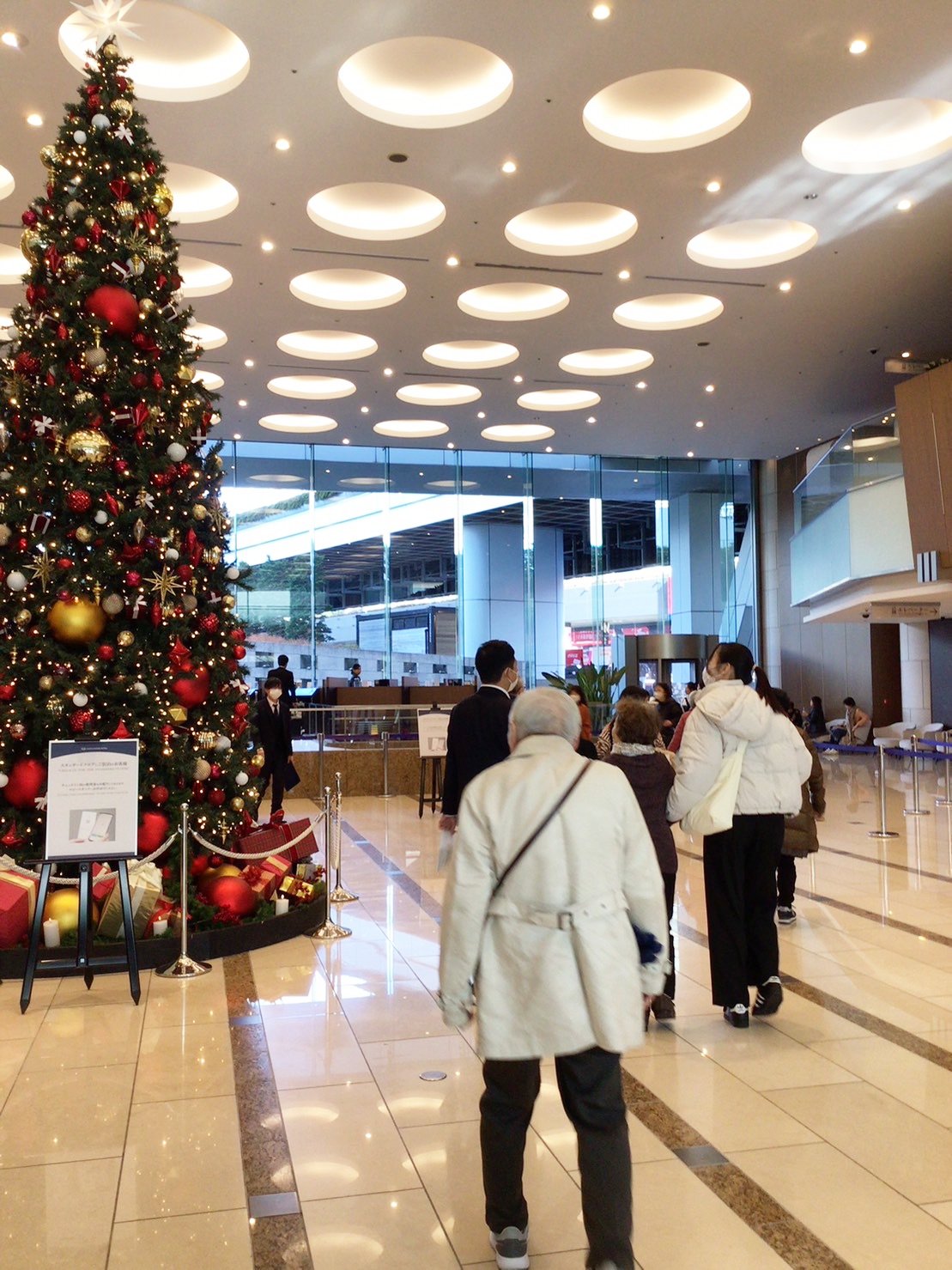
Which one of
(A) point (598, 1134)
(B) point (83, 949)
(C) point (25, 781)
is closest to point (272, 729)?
(C) point (25, 781)

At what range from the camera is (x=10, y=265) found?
45.5ft

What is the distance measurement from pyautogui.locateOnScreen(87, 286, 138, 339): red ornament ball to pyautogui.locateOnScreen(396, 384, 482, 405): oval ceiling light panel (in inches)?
500

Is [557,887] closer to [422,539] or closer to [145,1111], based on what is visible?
[145,1111]

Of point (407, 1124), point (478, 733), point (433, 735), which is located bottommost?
point (407, 1124)

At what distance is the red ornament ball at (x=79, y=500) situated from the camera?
6.52 meters

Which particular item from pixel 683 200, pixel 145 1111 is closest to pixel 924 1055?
pixel 145 1111

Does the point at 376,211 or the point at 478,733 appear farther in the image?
the point at 376,211

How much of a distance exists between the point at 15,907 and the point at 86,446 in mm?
2725

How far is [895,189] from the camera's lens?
36.2 ft

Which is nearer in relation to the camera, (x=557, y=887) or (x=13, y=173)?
(x=557, y=887)

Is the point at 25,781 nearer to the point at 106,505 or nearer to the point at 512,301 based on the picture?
the point at 106,505

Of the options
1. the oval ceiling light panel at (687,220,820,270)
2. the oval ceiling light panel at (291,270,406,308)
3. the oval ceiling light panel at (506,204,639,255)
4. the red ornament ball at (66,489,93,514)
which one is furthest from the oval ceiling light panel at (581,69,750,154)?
the red ornament ball at (66,489,93,514)

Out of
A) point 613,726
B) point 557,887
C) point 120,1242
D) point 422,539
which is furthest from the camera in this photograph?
point 422,539

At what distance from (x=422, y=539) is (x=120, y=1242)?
22726 millimetres
